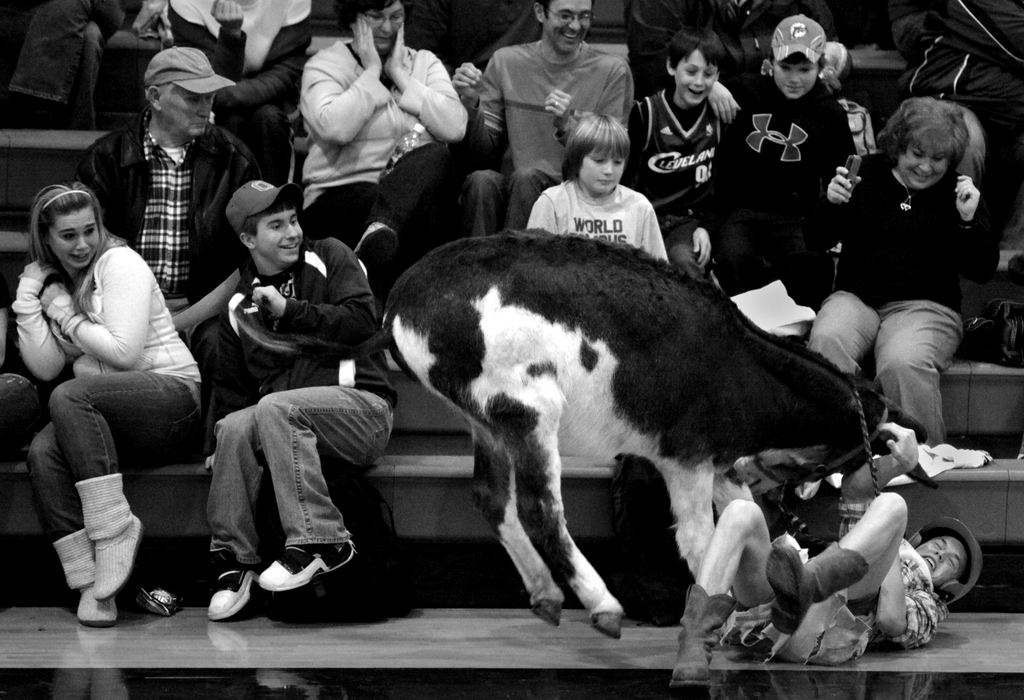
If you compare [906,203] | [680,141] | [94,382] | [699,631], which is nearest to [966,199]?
[906,203]

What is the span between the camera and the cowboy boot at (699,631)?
150 inches

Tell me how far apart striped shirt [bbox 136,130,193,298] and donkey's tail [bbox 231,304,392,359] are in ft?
2.84

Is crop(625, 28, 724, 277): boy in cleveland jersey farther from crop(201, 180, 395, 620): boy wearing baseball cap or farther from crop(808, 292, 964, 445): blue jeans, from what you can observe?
crop(201, 180, 395, 620): boy wearing baseball cap

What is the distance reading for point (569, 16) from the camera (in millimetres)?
5633

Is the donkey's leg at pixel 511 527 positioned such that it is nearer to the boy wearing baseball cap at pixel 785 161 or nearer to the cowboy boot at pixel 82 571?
the cowboy boot at pixel 82 571

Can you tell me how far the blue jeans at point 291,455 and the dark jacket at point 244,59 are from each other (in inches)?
67.1

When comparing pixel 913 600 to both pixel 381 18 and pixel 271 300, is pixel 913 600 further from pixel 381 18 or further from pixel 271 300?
pixel 381 18

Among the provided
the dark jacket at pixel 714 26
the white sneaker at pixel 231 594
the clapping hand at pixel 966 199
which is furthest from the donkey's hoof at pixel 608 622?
the dark jacket at pixel 714 26

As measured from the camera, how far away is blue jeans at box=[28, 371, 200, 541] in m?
4.48

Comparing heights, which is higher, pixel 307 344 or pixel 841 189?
pixel 841 189

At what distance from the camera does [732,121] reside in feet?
18.7

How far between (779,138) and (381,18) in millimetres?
1591

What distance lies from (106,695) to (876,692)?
79.3 inches

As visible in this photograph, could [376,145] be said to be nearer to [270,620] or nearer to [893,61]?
[270,620]
